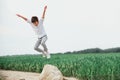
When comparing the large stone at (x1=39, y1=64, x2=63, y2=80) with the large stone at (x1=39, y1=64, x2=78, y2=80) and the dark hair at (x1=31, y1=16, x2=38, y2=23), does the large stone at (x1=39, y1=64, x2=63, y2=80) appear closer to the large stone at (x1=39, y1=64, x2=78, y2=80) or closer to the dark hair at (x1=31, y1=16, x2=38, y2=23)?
the large stone at (x1=39, y1=64, x2=78, y2=80)

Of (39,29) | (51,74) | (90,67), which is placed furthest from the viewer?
(39,29)

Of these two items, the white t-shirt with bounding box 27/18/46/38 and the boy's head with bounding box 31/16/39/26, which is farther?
the white t-shirt with bounding box 27/18/46/38

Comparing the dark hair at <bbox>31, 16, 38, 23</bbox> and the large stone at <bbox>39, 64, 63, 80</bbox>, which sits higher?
the dark hair at <bbox>31, 16, 38, 23</bbox>

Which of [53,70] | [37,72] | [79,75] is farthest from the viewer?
[37,72]

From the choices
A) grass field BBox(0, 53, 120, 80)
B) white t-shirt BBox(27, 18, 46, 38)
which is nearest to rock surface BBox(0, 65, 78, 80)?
grass field BBox(0, 53, 120, 80)

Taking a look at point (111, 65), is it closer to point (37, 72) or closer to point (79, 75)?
point (79, 75)

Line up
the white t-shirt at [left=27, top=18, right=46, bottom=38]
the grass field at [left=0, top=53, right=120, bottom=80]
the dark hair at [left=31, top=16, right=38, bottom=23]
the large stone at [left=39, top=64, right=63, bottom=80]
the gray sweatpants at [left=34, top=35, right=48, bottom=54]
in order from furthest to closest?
the gray sweatpants at [left=34, top=35, right=48, bottom=54] < the white t-shirt at [left=27, top=18, right=46, bottom=38] < the dark hair at [left=31, top=16, right=38, bottom=23] < the grass field at [left=0, top=53, right=120, bottom=80] < the large stone at [left=39, top=64, right=63, bottom=80]

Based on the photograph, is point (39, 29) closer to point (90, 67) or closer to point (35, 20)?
point (35, 20)

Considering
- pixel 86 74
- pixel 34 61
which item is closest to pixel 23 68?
pixel 34 61

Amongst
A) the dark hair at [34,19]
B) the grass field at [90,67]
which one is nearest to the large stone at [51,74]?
the grass field at [90,67]

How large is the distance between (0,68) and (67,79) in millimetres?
5745

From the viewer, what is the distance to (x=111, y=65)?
17.2 metres

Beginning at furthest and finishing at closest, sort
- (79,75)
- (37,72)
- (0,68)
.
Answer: (0,68), (37,72), (79,75)

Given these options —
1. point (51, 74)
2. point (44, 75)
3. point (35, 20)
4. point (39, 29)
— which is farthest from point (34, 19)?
point (51, 74)
